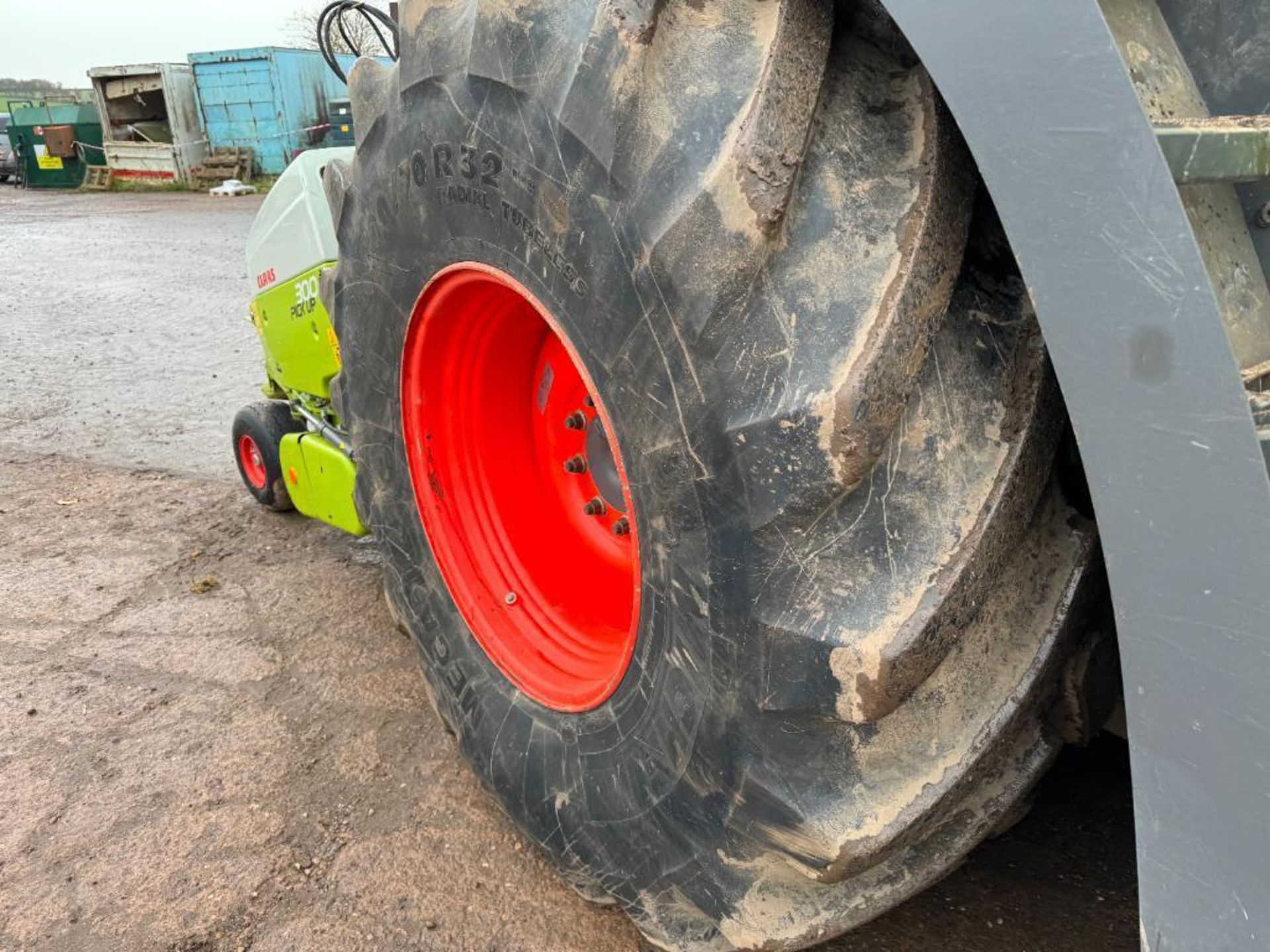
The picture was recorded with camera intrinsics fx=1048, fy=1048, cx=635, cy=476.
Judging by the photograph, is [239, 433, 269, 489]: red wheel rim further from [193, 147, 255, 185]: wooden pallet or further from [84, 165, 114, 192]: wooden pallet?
[84, 165, 114, 192]: wooden pallet

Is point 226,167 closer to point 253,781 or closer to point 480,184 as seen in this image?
point 253,781

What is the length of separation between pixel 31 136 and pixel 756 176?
2086 cm

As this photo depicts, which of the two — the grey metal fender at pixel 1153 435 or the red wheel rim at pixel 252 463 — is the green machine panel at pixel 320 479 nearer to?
the red wheel rim at pixel 252 463

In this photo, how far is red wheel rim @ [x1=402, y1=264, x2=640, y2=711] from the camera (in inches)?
65.8

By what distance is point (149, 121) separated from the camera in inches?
703

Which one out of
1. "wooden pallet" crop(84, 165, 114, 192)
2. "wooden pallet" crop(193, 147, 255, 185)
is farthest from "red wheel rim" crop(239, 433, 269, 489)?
"wooden pallet" crop(84, 165, 114, 192)

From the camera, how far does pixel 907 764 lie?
3.42 ft

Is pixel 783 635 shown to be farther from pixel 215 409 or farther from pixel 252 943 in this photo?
pixel 215 409

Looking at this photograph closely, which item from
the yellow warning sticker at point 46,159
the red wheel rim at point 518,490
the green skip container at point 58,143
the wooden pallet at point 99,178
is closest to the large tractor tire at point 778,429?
the red wheel rim at point 518,490

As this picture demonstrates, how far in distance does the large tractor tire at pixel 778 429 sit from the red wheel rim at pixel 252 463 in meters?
2.01

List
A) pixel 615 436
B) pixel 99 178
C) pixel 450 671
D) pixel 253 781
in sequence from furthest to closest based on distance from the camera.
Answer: pixel 99 178
pixel 253 781
pixel 450 671
pixel 615 436

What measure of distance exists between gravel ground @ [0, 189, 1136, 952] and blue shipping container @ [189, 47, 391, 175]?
14.5 meters

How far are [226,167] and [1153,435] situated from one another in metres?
18.3

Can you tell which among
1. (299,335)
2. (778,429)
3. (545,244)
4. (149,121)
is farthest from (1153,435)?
(149,121)
